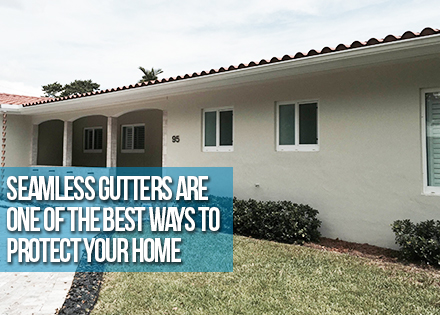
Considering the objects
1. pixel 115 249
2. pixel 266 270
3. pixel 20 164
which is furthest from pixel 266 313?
pixel 20 164

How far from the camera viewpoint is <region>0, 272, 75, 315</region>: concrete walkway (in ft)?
11.3

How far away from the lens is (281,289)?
3898 mm

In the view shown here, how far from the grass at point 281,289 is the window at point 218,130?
140 inches

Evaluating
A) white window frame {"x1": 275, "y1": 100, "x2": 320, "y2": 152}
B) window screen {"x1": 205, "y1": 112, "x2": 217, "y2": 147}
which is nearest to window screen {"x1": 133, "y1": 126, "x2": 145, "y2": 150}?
window screen {"x1": 205, "y1": 112, "x2": 217, "y2": 147}

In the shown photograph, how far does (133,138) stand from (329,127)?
9.63 m

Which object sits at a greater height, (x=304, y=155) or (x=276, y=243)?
(x=304, y=155)

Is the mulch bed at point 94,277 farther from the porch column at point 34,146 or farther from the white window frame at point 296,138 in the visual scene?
the porch column at point 34,146

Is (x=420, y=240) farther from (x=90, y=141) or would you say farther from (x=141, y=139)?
(x=90, y=141)

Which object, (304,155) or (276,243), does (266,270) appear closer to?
(276,243)

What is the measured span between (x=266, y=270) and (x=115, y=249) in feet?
8.38

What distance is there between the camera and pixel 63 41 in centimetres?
2403

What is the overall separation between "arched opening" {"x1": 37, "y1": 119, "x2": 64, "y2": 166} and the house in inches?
267

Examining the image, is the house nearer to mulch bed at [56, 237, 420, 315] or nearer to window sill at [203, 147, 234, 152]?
window sill at [203, 147, 234, 152]

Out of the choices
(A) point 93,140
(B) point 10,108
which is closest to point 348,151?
(B) point 10,108
